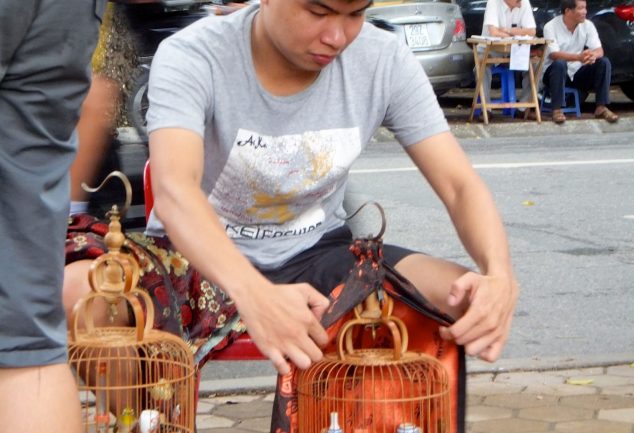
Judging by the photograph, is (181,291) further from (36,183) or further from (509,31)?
(509,31)

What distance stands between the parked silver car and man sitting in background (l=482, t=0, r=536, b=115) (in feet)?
1.09

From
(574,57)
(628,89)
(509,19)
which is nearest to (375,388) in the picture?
(509,19)

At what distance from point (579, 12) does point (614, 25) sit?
1.00 meters

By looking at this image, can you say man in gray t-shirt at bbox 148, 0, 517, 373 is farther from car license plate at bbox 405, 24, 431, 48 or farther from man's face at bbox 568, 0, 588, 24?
man's face at bbox 568, 0, 588, 24

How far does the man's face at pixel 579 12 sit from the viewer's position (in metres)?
13.3

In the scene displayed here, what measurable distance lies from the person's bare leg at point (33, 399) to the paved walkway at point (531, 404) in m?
1.55

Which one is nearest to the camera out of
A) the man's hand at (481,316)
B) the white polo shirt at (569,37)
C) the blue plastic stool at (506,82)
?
the man's hand at (481,316)

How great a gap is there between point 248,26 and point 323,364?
0.87 m

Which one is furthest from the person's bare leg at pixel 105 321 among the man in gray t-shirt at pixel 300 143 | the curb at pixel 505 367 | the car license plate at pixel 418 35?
the car license plate at pixel 418 35

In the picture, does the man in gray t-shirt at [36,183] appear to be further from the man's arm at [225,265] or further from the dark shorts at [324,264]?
the dark shorts at [324,264]

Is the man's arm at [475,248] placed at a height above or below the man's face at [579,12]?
above

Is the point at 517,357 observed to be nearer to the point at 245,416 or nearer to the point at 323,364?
the point at 245,416

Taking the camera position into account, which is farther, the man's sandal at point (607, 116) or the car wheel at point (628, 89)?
the car wheel at point (628, 89)

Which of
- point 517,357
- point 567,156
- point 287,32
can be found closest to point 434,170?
point 287,32
